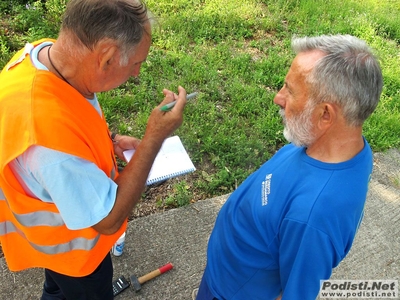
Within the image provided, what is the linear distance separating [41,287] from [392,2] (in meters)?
7.24

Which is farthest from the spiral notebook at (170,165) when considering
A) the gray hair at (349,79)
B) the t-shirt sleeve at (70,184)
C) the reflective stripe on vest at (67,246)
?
the gray hair at (349,79)

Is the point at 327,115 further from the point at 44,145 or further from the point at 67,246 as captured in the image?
the point at 67,246

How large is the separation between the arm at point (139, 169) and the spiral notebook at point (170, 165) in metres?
0.66

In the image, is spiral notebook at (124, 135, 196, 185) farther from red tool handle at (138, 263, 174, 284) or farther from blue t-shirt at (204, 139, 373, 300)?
red tool handle at (138, 263, 174, 284)

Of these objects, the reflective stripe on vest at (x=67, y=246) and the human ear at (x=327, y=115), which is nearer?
the human ear at (x=327, y=115)

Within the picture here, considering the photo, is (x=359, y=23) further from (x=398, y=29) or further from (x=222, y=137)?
(x=222, y=137)

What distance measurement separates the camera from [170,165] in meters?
2.48

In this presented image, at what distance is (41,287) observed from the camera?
100 inches

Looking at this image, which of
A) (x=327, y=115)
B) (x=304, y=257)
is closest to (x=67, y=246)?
(x=304, y=257)

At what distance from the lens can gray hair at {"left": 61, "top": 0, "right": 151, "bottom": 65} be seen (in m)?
1.46

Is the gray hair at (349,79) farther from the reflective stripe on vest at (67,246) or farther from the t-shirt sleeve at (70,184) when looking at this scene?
the reflective stripe on vest at (67,246)

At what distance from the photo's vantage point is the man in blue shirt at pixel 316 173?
4.89ft

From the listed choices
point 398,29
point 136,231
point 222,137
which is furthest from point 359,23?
point 136,231

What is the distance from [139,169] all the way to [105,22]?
601mm
